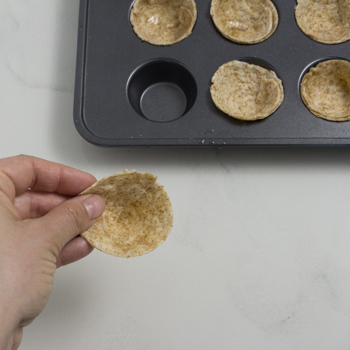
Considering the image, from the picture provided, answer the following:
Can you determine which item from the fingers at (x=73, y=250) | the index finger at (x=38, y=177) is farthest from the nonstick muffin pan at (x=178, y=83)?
the fingers at (x=73, y=250)

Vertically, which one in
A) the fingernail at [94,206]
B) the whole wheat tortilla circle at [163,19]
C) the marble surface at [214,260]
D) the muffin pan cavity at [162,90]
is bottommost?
the marble surface at [214,260]

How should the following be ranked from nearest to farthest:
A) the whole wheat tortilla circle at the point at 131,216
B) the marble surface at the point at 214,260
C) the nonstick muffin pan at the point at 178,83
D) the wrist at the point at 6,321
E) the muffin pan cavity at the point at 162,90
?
1. the wrist at the point at 6,321
2. the whole wheat tortilla circle at the point at 131,216
3. the marble surface at the point at 214,260
4. the nonstick muffin pan at the point at 178,83
5. the muffin pan cavity at the point at 162,90

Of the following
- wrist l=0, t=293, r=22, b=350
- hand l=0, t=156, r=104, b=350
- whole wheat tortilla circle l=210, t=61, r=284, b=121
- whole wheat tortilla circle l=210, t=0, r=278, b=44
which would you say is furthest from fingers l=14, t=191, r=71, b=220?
whole wheat tortilla circle l=210, t=0, r=278, b=44

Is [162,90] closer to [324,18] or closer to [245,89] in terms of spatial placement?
[245,89]

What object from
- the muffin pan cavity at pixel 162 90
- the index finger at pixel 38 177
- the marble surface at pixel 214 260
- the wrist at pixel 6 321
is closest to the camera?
the wrist at pixel 6 321

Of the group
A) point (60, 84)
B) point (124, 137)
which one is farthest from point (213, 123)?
point (60, 84)

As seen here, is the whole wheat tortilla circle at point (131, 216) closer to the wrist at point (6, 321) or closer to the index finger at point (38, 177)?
the index finger at point (38, 177)

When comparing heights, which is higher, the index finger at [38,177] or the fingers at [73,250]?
the index finger at [38,177]

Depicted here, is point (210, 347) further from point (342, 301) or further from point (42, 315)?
point (42, 315)
